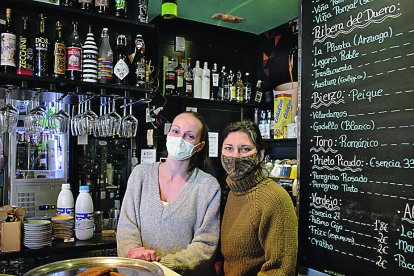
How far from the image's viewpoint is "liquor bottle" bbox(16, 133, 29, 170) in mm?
4723

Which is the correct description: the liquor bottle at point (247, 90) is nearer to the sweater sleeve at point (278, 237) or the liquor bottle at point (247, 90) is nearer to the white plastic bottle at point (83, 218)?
the white plastic bottle at point (83, 218)

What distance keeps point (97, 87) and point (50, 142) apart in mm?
2431

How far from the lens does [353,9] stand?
1731mm

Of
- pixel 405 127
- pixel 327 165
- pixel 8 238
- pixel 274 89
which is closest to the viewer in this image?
pixel 405 127

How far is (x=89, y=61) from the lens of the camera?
2.86m

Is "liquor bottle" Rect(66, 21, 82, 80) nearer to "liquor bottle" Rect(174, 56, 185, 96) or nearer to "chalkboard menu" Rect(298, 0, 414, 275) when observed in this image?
"liquor bottle" Rect(174, 56, 185, 96)

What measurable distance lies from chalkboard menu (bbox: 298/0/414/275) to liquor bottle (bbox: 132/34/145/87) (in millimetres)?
1469

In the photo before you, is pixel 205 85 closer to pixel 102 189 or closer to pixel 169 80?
pixel 169 80

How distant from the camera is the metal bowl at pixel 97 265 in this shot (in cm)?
142

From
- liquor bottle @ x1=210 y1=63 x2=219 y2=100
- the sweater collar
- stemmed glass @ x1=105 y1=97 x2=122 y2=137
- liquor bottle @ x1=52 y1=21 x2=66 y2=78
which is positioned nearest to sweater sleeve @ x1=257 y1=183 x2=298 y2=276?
the sweater collar

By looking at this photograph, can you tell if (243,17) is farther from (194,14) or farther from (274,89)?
(274,89)

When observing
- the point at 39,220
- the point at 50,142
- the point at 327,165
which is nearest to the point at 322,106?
the point at 327,165

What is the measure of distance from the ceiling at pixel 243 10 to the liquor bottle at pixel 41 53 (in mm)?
1456

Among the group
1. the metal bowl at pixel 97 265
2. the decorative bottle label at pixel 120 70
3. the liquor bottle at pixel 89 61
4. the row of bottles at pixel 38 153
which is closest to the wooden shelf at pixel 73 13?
the liquor bottle at pixel 89 61
